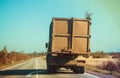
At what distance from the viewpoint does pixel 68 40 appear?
26.4m

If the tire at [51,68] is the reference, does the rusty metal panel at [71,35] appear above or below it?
above

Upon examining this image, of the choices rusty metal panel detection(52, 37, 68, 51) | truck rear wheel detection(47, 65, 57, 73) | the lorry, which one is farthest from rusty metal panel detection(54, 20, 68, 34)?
truck rear wheel detection(47, 65, 57, 73)

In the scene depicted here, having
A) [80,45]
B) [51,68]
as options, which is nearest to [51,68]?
[51,68]

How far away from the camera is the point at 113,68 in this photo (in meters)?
33.9

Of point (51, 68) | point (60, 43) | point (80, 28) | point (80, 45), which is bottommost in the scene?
point (51, 68)

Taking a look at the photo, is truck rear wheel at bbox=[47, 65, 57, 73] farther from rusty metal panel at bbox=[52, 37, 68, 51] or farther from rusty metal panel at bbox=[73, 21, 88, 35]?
rusty metal panel at bbox=[73, 21, 88, 35]

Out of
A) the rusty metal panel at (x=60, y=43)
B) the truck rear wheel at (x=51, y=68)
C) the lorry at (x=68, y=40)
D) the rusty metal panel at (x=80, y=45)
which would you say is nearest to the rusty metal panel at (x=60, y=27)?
the lorry at (x=68, y=40)

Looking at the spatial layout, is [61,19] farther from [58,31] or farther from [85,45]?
[85,45]

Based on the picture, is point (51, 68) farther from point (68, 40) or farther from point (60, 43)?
point (68, 40)

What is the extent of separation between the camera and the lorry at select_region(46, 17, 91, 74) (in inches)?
1024

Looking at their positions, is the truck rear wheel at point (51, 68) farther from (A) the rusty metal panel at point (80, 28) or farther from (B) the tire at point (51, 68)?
(A) the rusty metal panel at point (80, 28)

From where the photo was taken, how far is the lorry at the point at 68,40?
1024 inches

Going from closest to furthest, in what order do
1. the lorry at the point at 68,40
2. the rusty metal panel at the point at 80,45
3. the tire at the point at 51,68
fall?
1. the lorry at the point at 68,40
2. the rusty metal panel at the point at 80,45
3. the tire at the point at 51,68

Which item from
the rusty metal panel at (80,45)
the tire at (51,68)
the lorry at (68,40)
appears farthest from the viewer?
the tire at (51,68)
